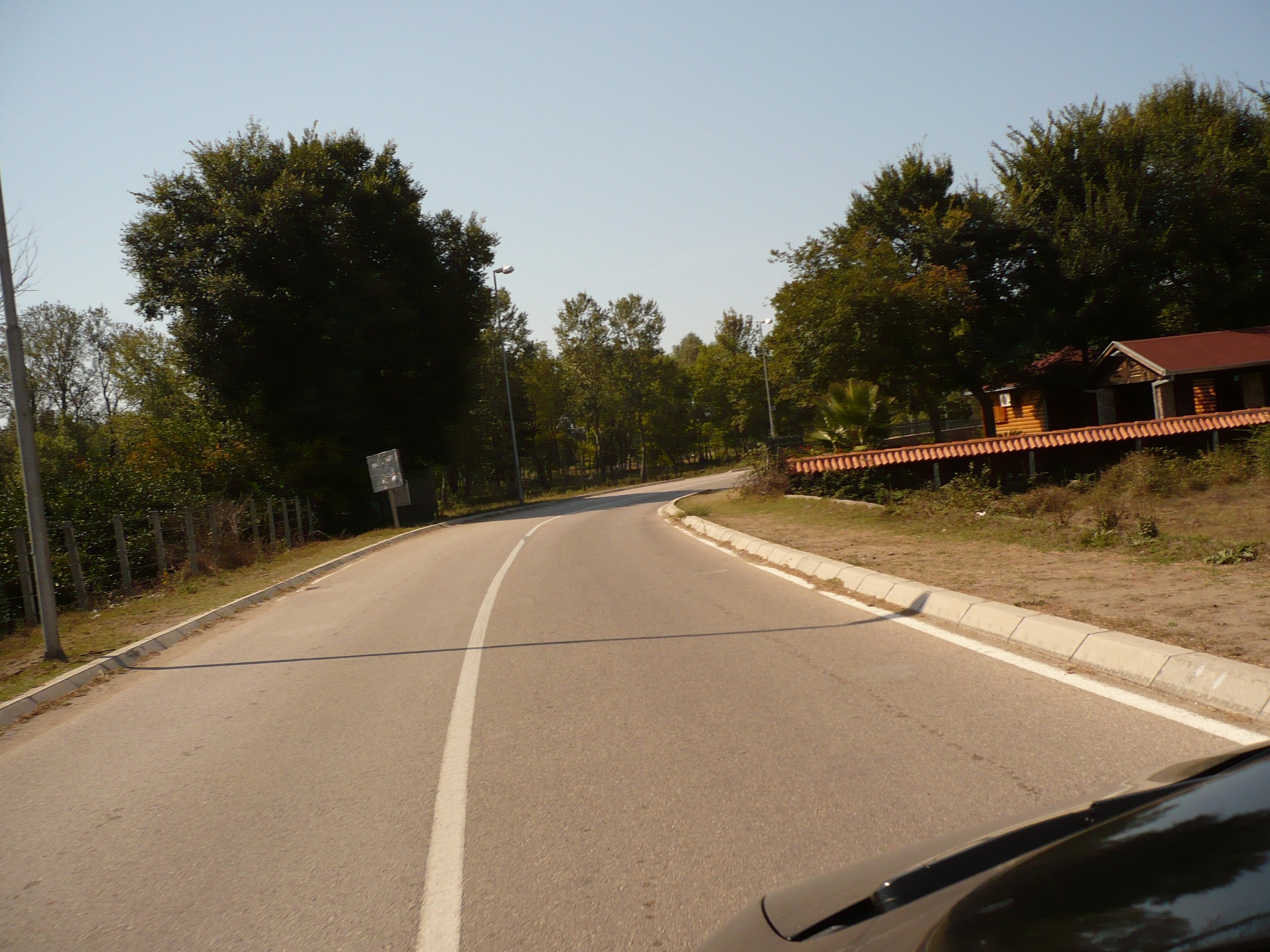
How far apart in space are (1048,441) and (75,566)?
74.0ft

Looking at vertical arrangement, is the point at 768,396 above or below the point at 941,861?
above

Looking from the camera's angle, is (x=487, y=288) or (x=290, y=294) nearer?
(x=290, y=294)

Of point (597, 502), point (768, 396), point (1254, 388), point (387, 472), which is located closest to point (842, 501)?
point (387, 472)

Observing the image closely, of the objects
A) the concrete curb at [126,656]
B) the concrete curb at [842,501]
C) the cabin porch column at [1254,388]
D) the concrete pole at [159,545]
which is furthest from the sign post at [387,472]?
the cabin porch column at [1254,388]

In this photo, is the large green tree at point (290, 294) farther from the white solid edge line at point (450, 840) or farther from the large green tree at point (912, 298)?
the white solid edge line at point (450, 840)

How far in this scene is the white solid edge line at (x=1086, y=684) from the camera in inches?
180

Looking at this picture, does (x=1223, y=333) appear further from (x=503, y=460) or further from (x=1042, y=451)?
(x=503, y=460)

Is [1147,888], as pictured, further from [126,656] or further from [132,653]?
[132,653]

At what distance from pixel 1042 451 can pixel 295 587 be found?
63.4ft

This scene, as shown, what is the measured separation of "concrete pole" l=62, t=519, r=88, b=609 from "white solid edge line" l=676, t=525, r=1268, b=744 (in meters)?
13.1

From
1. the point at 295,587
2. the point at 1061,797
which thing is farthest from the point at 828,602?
the point at 295,587

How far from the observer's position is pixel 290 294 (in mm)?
34781

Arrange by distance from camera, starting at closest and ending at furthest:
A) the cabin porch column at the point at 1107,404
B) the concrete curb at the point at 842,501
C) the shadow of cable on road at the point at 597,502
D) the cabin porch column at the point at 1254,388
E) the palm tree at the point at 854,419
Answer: the concrete curb at the point at 842,501 → the palm tree at the point at 854,419 → the cabin porch column at the point at 1254,388 → the shadow of cable on road at the point at 597,502 → the cabin porch column at the point at 1107,404

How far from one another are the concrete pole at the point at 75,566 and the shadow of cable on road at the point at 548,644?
23.0ft
